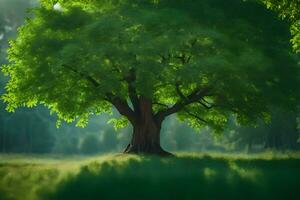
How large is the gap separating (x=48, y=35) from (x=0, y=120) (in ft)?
133

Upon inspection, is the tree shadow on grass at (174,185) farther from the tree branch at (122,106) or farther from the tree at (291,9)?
the tree branch at (122,106)

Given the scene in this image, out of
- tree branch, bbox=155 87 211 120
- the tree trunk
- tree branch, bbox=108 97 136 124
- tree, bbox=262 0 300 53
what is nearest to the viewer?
tree, bbox=262 0 300 53

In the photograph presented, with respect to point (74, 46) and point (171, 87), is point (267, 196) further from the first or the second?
point (171, 87)

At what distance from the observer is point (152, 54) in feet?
78.7

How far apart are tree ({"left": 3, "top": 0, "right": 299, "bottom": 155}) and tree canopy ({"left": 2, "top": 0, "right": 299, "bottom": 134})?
0.18 ft

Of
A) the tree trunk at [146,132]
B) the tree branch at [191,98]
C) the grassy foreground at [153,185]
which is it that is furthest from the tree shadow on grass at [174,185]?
the tree trunk at [146,132]

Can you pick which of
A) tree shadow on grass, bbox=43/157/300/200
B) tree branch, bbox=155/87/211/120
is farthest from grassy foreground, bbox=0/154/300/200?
tree branch, bbox=155/87/211/120

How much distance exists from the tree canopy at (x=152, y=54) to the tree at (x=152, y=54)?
2.1 inches

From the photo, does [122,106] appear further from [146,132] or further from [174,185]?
[174,185]

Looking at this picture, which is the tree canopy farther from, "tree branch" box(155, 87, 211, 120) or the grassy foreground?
the grassy foreground

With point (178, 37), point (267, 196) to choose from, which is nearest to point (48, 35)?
point (178, 37)

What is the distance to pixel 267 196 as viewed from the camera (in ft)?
37.2

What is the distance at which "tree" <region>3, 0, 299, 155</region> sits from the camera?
24.4m

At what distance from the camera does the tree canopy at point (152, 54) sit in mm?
24406
